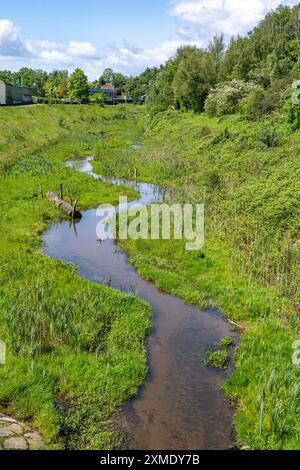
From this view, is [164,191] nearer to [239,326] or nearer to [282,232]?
[282,232]

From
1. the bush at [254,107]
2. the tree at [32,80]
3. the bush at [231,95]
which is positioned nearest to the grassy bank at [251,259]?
the bush at [254,107]

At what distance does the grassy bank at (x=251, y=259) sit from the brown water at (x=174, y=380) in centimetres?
57

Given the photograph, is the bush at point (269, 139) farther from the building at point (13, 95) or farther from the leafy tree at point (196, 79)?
the building at point (13, 95)

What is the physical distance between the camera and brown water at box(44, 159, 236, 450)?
11.2 m

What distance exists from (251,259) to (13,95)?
319ft

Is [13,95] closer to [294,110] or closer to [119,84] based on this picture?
[294,110]

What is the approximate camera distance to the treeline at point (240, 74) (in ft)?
178

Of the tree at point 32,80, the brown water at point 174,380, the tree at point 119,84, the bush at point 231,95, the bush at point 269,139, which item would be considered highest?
the tree at point 119,84

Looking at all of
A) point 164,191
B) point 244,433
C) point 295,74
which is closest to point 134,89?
point 295,74

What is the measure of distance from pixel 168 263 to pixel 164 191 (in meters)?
13.3

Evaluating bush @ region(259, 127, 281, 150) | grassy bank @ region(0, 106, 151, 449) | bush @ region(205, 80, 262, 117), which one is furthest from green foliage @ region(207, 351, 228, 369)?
bush @ region(205, 80, 262, 117)

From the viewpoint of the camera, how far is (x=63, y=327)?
1439 centimetres

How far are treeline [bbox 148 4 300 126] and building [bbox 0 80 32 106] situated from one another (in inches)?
1239

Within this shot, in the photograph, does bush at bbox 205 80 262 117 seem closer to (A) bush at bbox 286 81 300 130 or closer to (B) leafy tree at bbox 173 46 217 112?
(B) leafy tree at bbox 173 46 217 112
